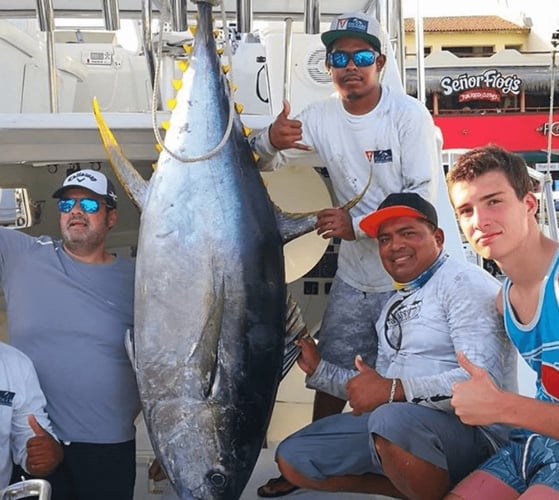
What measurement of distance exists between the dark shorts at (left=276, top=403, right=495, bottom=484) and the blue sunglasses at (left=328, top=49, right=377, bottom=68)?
1.02 meters

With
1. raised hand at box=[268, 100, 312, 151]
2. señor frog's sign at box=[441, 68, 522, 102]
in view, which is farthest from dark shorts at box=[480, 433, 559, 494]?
señor frog's sign at box=[441, 68, 522, 102]

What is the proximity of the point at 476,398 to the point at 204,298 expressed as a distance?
28.5 inches

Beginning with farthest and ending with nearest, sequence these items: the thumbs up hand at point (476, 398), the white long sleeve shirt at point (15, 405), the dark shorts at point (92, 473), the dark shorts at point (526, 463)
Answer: the dark shorts at point (92, 473)
the white long sleeve shirt at point (15, 405)
the dark shorts at point (526, 463)
the thumbs up hand at point (476, 398)

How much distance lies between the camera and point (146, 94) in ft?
15.2

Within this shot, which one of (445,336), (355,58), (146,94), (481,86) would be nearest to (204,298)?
(445,336)

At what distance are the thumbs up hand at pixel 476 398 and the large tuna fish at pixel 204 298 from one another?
58 cm

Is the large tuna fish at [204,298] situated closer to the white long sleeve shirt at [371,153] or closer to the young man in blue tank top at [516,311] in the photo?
the white long sleeve shirt at [371,153]

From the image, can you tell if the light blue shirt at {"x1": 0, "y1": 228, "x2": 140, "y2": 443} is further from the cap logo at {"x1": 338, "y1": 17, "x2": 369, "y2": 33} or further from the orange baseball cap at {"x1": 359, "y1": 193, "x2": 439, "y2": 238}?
the cap logo at {"x1": 338, "y1": 17, "x2": 369, "y2": 33}

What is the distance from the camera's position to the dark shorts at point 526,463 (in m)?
1.70

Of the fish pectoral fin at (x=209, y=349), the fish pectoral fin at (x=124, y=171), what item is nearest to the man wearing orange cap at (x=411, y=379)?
the fish pectoral fin at (x=209, y=349)

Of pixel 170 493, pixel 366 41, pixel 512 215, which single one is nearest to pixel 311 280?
pixel 170 493

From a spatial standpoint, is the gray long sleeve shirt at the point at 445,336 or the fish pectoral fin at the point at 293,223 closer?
the gray long sleeve shirt at the point at 445,336

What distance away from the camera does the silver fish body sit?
1.90 metres

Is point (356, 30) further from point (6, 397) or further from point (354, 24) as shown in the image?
point (6, 397)
